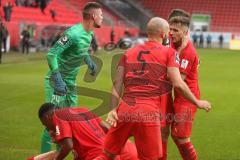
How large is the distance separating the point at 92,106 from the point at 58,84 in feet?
21.8

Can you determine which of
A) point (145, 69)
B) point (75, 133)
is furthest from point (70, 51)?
point (145, 69)

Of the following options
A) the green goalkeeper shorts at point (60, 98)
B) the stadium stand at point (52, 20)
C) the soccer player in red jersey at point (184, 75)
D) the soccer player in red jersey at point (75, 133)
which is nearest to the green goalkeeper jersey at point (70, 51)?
the green goalkeeper shorts at point (60, 98)

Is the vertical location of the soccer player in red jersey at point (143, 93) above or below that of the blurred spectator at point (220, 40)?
above

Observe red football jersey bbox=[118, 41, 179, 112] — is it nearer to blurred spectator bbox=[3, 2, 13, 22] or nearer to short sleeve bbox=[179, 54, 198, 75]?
short sleeve bbox=[179, 54, 198, 75]

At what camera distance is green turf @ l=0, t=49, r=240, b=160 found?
946 centimetres

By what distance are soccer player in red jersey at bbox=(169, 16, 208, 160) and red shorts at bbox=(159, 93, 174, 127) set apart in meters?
0.08

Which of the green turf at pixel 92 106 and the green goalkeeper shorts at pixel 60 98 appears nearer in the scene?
the green goalkeeper shorts at pixel 60 98

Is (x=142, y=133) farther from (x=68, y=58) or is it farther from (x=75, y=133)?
(x=68, y=58)

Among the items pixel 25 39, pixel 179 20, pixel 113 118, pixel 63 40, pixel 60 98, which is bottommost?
pixel 25 39

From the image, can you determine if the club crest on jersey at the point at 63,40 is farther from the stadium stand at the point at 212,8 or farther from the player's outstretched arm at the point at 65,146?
the stadium stand at the point at 212,8

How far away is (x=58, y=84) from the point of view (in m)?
7.69

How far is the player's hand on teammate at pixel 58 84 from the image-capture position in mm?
7676

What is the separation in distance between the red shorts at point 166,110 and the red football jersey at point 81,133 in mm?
785

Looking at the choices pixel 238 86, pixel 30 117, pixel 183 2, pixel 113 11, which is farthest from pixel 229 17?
pixel 30 117
